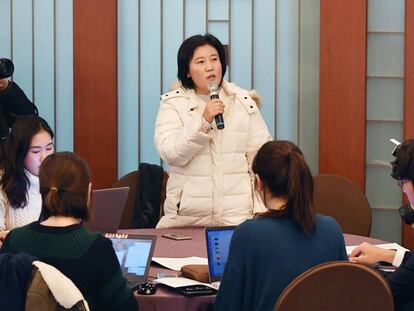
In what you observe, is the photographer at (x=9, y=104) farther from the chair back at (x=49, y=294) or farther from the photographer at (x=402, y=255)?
the chair back at (x=49, y=294)

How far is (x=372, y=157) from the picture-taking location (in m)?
5.74

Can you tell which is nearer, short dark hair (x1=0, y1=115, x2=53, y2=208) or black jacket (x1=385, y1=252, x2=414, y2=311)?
black jacket (x1=385, y1=252, x2=414, y2=311)

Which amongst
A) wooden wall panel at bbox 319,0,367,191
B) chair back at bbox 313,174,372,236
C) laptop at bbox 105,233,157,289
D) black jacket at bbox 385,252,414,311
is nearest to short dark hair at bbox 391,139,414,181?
black jacket at bbox 385,252,414,311

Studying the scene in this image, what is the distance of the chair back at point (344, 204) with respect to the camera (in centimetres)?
496

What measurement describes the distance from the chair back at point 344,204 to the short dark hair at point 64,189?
2.34 m

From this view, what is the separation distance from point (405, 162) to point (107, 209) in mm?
1231

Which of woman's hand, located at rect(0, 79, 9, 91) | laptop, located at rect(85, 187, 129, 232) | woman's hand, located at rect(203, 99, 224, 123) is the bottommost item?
laptop, located at rect(85, 187, 129, 232)

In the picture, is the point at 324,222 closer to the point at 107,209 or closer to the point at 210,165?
the point at 107,209

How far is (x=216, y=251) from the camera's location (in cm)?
333

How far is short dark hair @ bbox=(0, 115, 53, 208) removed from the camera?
3.77m

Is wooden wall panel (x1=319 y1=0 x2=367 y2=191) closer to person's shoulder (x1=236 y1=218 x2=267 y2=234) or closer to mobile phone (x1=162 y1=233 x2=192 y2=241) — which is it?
mobile phone (x1=162 y1=233 x2=192 y2=241)

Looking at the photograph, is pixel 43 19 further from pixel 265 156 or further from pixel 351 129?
pixel 265 156

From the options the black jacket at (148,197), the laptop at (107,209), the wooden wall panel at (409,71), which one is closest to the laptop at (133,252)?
the laptop at (107,209)

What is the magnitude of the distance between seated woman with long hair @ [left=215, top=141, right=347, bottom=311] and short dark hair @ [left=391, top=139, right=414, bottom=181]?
51 cm
